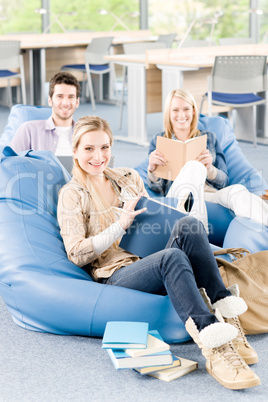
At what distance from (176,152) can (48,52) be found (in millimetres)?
5528

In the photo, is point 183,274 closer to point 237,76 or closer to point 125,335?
point 125,335

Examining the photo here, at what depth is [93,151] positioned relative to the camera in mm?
2451

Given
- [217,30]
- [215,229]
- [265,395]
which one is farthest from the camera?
[217,30]

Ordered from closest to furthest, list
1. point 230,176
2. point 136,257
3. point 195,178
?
point 136,257, point 195,178, point 230,176

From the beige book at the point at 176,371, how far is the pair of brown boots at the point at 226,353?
0.06 meters

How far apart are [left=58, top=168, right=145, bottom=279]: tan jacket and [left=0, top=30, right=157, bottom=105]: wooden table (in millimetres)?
5320

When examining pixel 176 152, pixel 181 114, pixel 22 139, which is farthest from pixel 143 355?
pixel 22 139

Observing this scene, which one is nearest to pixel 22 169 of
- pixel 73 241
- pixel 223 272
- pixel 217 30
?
pixel 73 241

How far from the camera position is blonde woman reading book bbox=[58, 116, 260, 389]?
2.04m

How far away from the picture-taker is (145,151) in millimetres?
5746

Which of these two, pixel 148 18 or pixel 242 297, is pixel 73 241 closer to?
pixel 242 297

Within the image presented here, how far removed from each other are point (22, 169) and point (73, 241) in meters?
0.53

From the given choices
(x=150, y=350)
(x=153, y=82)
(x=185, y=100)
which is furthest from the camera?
(x=153, y=82)

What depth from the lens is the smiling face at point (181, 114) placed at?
3.20m
